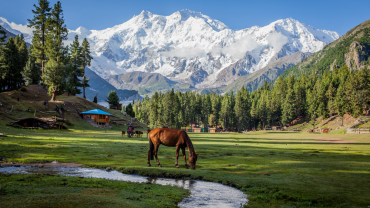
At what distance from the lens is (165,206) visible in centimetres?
952

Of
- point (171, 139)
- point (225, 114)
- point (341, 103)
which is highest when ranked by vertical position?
point (341, 103)

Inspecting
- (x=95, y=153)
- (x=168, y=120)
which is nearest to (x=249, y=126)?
(x=168, y=120)

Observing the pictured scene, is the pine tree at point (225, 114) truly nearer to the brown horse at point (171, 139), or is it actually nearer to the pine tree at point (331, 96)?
the pine tree at point (331, 96)

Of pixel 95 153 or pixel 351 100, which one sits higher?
pixel 351 100

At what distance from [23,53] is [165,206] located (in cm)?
11559

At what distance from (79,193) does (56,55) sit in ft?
282

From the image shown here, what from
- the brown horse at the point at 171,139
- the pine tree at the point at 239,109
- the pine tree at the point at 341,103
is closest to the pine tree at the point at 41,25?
the brown horse at the point at 171,139

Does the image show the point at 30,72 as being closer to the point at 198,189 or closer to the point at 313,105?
the point at 198,189

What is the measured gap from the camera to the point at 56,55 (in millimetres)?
84000

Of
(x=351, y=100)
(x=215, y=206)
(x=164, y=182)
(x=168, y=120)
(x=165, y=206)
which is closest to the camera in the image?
(x=165, y=206)

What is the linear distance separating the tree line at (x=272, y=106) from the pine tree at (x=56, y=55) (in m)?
53.5

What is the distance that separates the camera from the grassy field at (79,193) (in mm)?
8664

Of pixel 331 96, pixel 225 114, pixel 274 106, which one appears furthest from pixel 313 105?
pixel 225 114

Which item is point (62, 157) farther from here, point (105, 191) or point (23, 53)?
point (23, 53)
